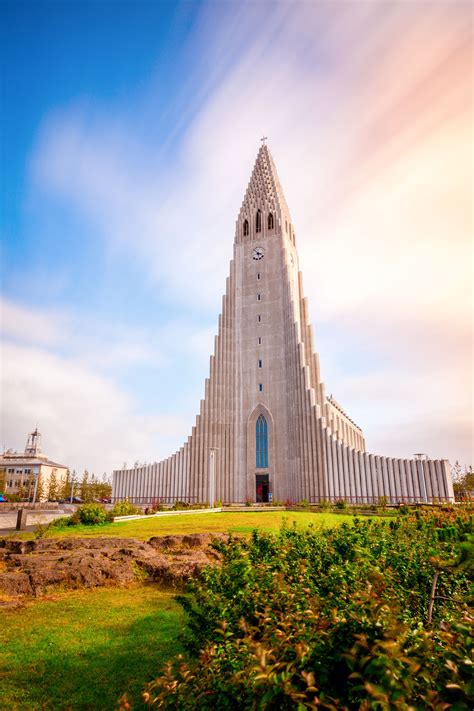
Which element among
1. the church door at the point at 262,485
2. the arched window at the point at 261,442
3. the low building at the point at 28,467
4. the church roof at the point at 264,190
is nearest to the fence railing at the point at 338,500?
the church door at the point at 262,485

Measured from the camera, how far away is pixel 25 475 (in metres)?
99.1

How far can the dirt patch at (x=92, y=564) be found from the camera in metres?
9.91

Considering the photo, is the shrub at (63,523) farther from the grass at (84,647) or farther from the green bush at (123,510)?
Result: the grass at (84,647)

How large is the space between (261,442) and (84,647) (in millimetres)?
40505

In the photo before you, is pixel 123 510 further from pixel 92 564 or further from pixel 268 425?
pixel 268 425

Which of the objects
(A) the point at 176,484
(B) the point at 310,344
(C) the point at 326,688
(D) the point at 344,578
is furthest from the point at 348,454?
(C) the point at 326,688

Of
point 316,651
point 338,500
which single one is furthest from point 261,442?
point 316,651

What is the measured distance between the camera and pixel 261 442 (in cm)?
4688

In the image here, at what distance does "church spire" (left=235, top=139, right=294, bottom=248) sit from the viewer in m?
54.7

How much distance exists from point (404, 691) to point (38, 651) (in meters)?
6.61

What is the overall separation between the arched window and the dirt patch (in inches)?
1298

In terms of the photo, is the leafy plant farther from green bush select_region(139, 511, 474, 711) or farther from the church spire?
the church spire

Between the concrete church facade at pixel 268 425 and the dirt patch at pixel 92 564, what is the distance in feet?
85.8

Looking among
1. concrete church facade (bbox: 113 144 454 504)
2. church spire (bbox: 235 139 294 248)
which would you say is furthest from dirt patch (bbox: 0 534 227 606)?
church spire (bbox: 235 139 294 248)
